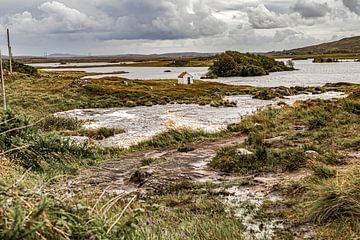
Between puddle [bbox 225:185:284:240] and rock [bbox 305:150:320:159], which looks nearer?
puddle [bbox 225:185:284:240]

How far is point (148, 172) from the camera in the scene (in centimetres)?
1095

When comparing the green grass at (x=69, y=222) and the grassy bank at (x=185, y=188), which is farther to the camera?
the grassy bank at (x=185, y=188)

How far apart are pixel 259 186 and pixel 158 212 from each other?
3116 mm

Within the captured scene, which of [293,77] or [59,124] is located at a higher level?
[59,124]

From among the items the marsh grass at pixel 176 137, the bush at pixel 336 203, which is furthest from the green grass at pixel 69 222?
the marsh grass at pixel 176 137

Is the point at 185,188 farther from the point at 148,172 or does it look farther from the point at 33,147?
the point at 33,147

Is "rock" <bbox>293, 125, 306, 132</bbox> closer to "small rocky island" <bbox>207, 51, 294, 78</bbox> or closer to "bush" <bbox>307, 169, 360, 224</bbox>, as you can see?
"bush" <bbox>307, 169, 360, 224</bbox>

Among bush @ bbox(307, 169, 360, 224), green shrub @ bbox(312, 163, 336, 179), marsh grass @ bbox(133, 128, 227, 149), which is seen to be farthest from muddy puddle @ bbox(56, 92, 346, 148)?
bush @ bbox(307, 169, 360, 224)

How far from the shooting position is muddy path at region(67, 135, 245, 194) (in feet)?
32.8

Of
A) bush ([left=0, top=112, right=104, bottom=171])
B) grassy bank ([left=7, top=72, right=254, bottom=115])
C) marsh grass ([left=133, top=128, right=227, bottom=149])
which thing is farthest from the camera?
grassy bank ([left=7, top=72, right=254, bottom=115])

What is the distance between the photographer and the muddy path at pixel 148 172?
32.8ft

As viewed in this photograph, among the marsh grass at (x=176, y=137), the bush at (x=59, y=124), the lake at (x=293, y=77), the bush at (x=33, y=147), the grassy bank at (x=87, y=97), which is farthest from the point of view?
the lake at (x=293, y=77)

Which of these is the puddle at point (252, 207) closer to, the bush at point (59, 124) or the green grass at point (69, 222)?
the green grass at point (69, 222)

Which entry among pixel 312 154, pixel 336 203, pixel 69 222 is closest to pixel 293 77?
pixel 312 154
